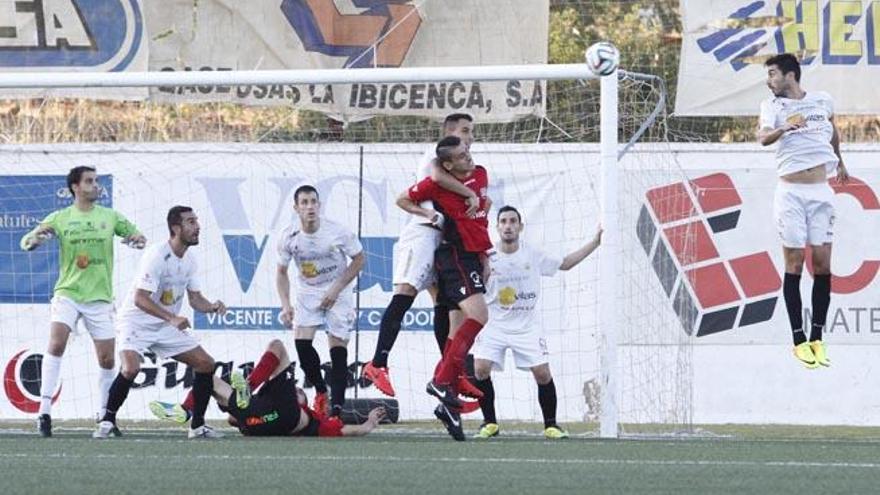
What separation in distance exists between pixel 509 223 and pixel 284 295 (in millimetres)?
1846

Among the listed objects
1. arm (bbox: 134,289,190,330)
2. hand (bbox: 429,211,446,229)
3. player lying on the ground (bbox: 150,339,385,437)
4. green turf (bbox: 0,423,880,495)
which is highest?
hand (bbox: 429,211,446,229)

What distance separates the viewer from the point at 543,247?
1722 centimetres

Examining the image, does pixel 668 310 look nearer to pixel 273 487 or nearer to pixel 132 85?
pixel 132 85

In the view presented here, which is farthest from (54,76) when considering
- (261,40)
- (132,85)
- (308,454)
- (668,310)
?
(668,310)

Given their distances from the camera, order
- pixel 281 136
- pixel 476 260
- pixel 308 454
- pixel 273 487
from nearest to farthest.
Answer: pixel 273 487
pixel 308 454
pixel 476 260
pixel 281 136

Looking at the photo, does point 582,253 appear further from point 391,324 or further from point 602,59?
point 391,324

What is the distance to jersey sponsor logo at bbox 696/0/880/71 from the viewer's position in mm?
17359

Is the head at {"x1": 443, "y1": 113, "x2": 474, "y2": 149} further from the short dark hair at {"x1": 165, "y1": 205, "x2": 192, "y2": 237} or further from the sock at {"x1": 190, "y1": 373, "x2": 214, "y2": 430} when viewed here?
the sock at {"x1": 190, "y1": 373, "x2": 214, "y2": 430}

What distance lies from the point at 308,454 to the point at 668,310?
7.43 metres

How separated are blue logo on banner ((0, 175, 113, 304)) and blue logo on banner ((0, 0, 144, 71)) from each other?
1207 mm

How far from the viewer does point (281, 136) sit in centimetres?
1911

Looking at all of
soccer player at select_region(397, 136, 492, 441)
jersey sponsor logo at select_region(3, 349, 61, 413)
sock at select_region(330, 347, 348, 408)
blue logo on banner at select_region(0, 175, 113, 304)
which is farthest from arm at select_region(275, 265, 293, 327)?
jersey sponsor logo at select_region(3, 349, 61, 413)

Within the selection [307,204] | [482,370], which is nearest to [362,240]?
[307,204]

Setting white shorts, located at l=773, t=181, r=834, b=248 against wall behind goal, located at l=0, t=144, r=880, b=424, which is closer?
white shorts, located at l=773, t=181, r=834, b=248
